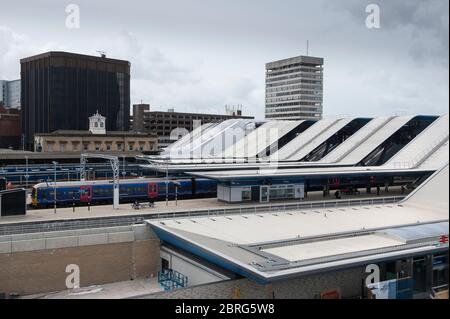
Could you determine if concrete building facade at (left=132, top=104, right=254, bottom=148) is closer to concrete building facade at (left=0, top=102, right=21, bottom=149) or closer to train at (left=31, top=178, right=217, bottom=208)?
concrete building facade at (left=0, top=102, right=21, bottom=149)

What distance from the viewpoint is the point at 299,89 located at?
122250 millimetres

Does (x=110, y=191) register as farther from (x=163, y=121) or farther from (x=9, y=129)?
(x=163, y=121)

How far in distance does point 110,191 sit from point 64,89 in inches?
2251

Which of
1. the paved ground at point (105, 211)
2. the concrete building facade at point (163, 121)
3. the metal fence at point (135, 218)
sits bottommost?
the paved ground at point (105, 211)

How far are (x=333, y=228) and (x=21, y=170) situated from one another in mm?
33108

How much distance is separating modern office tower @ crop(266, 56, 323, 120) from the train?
282 feet

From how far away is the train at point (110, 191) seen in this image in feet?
106

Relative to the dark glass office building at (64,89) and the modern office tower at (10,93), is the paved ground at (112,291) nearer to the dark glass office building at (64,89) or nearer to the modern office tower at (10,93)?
the dark glass office building at (64,89)

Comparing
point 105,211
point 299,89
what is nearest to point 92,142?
point 105,211

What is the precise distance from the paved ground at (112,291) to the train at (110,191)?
11.0 metres

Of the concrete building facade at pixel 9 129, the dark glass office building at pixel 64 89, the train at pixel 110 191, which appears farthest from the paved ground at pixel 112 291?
the concrete building facade at pixel 9 129
